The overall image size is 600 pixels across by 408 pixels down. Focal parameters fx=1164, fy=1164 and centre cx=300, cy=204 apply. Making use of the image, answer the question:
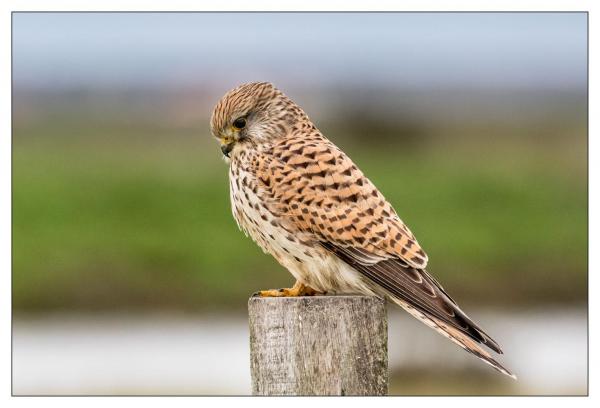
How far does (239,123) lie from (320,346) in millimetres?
1550

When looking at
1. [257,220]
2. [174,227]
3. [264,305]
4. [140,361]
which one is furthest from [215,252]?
[264,305]

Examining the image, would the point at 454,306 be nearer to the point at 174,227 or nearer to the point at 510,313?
the point at 510,313

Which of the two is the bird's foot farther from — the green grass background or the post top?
the green grass background

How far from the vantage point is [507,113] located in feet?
59.8

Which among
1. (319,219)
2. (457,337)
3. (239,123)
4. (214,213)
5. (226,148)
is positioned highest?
(214,213)

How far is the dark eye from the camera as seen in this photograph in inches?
230

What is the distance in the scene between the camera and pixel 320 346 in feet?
15.6

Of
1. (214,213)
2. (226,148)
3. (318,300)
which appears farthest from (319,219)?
(214,213)

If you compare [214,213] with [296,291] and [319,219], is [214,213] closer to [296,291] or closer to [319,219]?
[296,291]

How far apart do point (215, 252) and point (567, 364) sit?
4.97 metres

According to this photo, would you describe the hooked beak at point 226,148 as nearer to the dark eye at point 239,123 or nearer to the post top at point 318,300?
the dark eye at point 239,123

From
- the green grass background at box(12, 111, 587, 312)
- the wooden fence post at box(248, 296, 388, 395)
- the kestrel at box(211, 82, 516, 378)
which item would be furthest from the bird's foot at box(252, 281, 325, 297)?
the green grass background at box(12, 111, 587, 312)

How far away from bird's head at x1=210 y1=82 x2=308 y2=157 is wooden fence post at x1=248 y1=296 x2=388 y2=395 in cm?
131

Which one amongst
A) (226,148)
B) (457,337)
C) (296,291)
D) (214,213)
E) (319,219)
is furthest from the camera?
(214,213)
